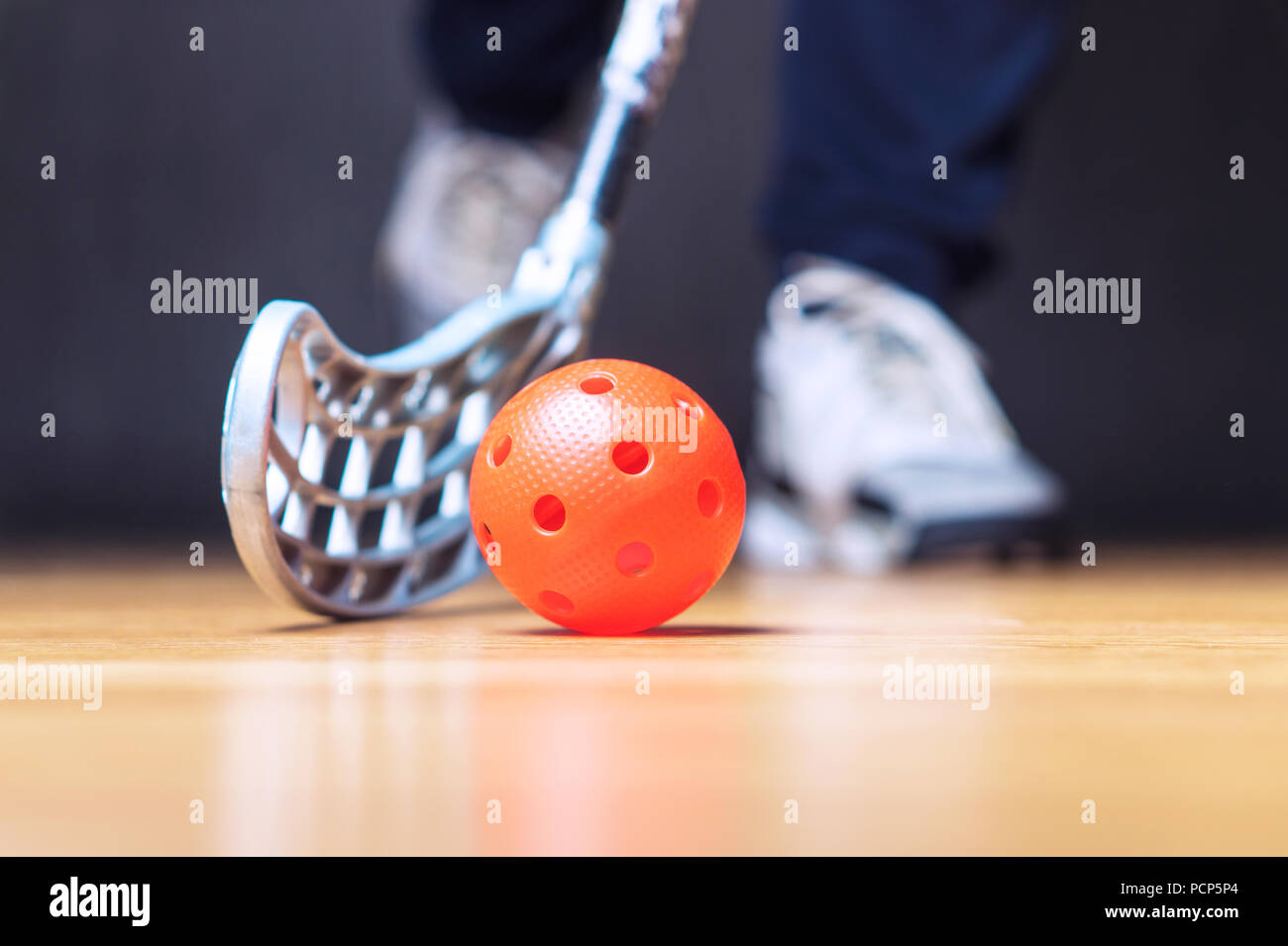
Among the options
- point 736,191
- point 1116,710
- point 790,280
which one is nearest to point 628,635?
point 1116,710

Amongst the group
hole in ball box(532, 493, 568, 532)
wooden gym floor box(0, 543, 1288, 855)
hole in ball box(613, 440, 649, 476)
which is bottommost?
wooden gym floor box(0, 543, 1288, 855)

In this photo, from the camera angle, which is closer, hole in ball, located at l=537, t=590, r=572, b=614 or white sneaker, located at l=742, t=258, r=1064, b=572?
hole in ball, located at l=537, t=590, r=572, b=614

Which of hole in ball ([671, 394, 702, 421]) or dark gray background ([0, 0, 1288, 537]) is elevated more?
dark gray background ([0, 0, 1288, 537])

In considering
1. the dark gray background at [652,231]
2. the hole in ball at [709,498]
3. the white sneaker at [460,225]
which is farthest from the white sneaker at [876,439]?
the dark gray background at [652,231]

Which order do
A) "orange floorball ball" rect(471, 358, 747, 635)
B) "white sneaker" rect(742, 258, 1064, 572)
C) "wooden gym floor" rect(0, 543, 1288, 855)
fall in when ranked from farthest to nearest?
"white sneaker" rect(742, 258, 1064, 572) < "orange floorball ball" rect(471, 358, 747, 635) < "wooden gym floor" rect(0, 543, 1288, 855)

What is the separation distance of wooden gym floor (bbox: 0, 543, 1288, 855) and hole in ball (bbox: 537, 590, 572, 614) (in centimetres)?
3

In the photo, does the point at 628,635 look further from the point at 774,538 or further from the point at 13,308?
the point at 13,308

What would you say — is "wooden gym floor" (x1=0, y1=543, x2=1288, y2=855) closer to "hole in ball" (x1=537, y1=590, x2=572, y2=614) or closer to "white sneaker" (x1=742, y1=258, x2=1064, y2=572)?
"hole in ball" (x1=537, y1=590, x2=572, y2=614)

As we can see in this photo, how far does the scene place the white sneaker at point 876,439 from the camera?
1.73 metres

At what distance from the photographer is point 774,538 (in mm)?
2174

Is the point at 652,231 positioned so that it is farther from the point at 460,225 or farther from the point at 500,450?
the point at 500,450

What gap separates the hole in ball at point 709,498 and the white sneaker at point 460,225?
1.36m

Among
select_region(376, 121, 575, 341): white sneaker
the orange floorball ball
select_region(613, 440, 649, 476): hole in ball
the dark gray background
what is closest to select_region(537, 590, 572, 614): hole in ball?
the orange floorball ball

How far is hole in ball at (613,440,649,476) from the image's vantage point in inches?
39.9
